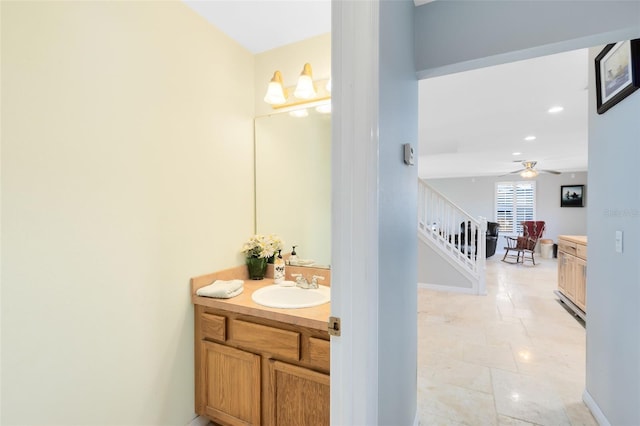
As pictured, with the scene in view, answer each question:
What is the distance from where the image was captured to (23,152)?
1082 millimetres

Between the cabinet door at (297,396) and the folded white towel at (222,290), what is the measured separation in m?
0.45

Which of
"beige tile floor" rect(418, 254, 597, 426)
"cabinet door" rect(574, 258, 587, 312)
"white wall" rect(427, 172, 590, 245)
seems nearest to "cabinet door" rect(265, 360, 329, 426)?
"beige tile floor" rect(418, 254, 597, 426)

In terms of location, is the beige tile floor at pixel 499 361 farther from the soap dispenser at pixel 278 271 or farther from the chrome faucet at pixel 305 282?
Answer: the soap dispenser at pixel 278 271

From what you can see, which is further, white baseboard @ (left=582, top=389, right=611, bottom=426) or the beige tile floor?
the beige tile floor

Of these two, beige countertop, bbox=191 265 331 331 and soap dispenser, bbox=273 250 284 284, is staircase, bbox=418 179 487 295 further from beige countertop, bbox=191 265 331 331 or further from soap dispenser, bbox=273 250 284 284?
beige countertop, bbox=191 265 331 331

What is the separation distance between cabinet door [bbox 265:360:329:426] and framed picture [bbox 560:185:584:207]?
987cm

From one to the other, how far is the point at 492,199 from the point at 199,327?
9658 mm

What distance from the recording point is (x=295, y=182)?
7.07 ft

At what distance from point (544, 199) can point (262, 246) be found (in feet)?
31.3

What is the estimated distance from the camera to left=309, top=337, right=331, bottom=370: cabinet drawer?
1.35 metres

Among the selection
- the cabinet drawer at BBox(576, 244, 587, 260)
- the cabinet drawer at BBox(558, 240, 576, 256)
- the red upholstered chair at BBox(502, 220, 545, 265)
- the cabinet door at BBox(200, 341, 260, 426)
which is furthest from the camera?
the red upholstered chair at BBox(502, 220, 545, 265)

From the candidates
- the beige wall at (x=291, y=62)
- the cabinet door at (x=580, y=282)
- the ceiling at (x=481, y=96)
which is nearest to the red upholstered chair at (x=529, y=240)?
the ceiling at (x=481, y=96)

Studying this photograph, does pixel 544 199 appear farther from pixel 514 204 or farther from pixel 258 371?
pixel 258 371

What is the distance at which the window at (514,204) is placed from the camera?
8.70 m
